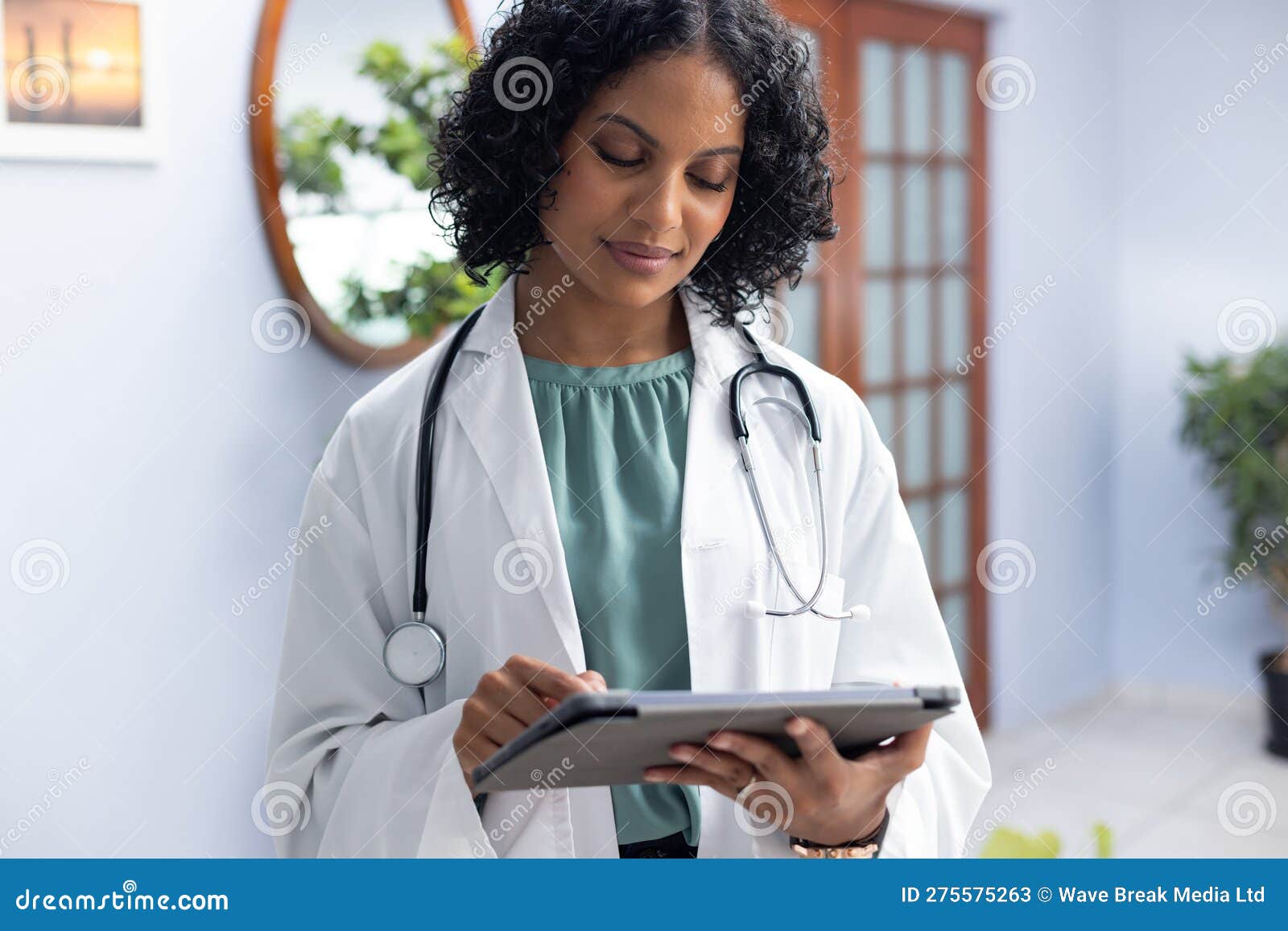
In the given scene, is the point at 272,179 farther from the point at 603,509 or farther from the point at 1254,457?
the point at 1254,457

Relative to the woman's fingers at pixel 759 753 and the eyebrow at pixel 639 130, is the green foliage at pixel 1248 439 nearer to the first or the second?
the eyebrow at pixel 639 130

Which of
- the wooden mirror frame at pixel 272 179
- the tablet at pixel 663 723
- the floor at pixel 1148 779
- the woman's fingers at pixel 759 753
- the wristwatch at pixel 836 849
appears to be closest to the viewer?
the tablet at pixel 663 723

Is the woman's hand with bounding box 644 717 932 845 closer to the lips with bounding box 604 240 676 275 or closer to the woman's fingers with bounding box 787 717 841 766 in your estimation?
the woman's fingers with bounding box 787 717 841 766

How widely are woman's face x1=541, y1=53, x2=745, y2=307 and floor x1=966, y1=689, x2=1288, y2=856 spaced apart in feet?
7.36

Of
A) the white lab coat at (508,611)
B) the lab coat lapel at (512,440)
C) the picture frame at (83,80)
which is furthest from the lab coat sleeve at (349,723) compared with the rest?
the picture frame at (83,80)

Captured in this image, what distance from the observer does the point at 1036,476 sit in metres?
4.14

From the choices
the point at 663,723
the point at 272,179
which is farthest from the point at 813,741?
the point at 272,179

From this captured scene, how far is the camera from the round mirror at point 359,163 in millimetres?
2121

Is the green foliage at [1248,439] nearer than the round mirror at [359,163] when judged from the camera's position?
No

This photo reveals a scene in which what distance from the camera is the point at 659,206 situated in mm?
1078

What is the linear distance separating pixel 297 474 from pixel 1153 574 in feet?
10.7

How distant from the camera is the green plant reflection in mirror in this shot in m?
Result: 2.15

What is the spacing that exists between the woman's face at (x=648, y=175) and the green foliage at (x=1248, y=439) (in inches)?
124
